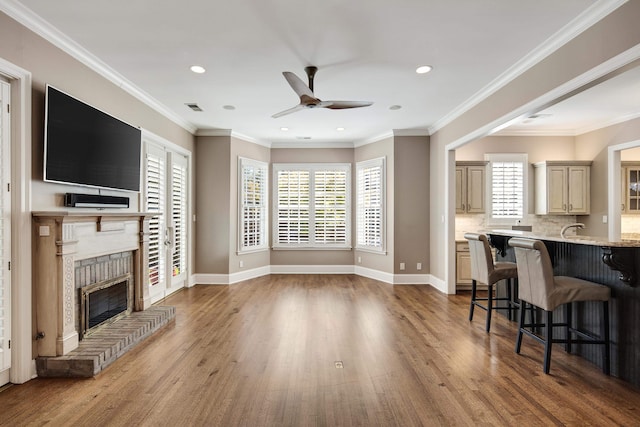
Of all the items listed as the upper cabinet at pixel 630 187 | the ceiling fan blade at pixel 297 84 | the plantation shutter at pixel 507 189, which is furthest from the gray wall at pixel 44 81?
the upper cabinet at pixel 630 187

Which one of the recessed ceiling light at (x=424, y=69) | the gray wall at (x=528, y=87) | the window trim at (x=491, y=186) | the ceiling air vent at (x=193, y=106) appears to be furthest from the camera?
the window trim at (x=491, y=186)

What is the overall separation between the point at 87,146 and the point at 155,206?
172 centimetres

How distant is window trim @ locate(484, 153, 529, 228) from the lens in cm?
629

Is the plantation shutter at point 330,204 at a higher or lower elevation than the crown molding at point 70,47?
lower

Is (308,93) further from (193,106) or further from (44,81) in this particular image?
(193,106)

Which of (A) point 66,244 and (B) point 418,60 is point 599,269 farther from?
(A) point 66,244

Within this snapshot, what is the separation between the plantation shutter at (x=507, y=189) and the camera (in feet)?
20.7

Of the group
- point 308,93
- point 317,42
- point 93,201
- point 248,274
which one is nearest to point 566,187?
Result: point 308,93

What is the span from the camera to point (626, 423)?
2146 millimetres

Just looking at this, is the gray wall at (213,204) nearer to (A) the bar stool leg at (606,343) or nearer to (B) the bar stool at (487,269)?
(B) the bar stool at (487,269)

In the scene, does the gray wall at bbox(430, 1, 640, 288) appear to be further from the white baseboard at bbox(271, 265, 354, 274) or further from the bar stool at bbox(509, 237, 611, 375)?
the white baseboard at bbox(271, 265, 354, 274)

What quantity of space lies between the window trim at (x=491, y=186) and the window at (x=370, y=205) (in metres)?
1.87

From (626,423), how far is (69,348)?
4.03 meters

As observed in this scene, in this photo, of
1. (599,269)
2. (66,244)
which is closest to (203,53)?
(66,244)
